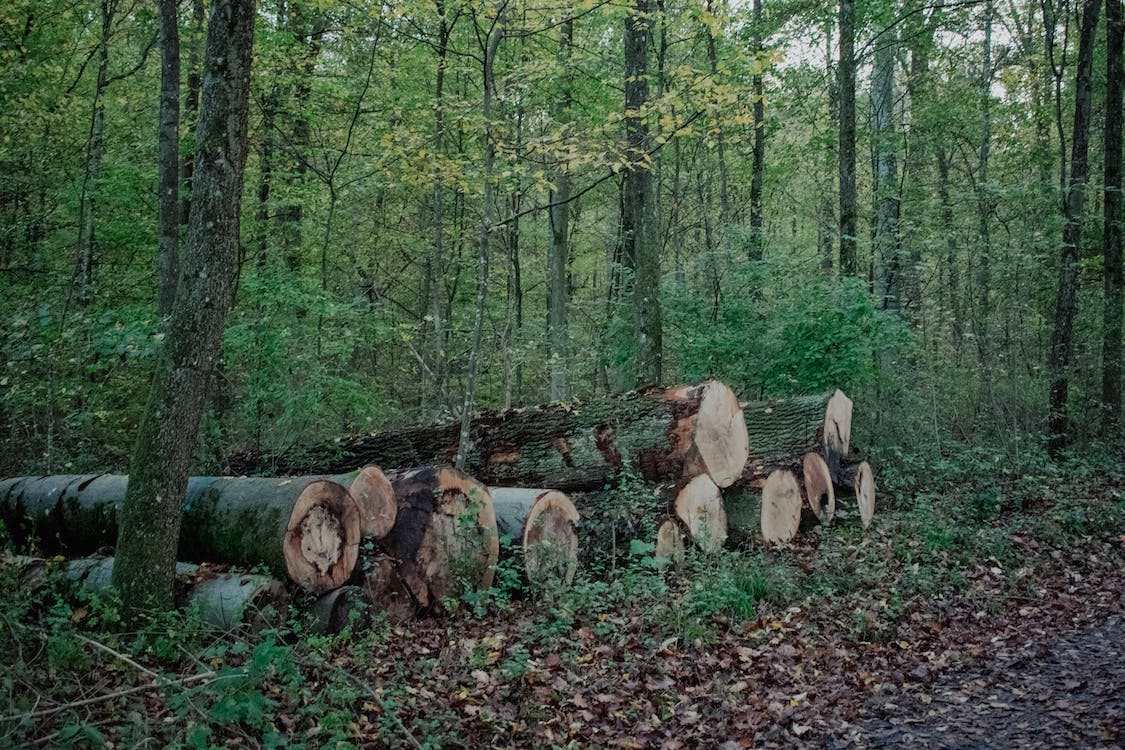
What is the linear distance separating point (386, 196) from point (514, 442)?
476 inches

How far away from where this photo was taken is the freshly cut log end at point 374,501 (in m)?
6.21

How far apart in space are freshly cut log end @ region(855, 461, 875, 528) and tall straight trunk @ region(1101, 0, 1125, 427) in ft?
21.5

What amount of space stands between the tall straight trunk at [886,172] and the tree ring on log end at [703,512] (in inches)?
342

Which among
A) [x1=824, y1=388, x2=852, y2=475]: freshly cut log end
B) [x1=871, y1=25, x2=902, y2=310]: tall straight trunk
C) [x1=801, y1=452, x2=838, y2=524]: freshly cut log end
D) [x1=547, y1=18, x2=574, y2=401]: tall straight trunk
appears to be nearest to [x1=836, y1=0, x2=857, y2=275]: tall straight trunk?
[x1=871, y1=25, x2=902, y2=310]: tall straight trunk

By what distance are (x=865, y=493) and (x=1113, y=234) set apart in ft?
26.8

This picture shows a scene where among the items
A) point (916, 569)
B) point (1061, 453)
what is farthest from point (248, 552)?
point (1061, 453)

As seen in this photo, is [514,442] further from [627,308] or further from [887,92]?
[887,92]

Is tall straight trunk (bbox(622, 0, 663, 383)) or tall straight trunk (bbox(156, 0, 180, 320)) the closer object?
tall straight trunk (bbox(156, 0, 180, 320))

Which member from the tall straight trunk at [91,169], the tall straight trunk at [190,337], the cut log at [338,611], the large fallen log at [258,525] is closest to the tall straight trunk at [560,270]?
the tall straight trunk at [91,169]

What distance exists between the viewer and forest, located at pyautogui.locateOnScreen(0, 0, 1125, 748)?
15.6ft

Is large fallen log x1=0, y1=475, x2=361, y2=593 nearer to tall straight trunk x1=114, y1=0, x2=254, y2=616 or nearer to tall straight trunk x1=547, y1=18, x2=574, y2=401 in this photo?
tall straight trunk x1=114, y1=0, x2=254, y2=616

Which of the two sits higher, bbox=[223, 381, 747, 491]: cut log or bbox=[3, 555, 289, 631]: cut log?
bbox=[223, 381, 747, 491]: cut log

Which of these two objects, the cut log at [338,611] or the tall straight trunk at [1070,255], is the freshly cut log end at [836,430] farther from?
the cut log at [338,611]

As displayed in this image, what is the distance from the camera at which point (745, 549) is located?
8250mm
